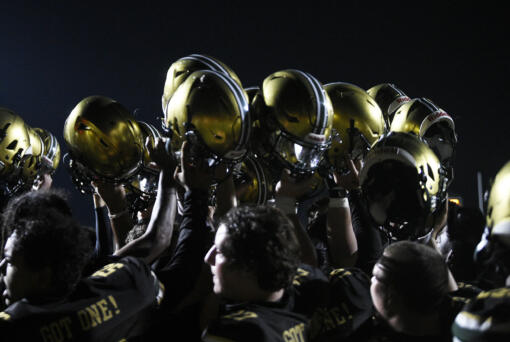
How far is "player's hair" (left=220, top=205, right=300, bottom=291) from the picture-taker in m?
1.30

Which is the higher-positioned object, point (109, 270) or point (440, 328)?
point (109, 270)

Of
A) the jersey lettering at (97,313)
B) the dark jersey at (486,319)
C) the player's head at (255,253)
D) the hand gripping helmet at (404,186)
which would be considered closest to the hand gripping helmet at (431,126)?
the hand gripping helmet at (404,186)

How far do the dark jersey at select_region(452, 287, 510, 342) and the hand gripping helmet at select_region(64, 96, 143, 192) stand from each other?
1.60 metres

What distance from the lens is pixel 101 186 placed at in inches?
86.1

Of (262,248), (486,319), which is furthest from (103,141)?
(486,319)

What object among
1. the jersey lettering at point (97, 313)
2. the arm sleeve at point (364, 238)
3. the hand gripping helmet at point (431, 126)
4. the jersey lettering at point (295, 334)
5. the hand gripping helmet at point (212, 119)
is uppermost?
the hand gripping helmet at point (212, 119)

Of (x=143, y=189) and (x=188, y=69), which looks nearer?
(x=188, y=69)

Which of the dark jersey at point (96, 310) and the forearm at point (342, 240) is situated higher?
the dark jersey at point (96, 310)

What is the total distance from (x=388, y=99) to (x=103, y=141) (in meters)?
1.56

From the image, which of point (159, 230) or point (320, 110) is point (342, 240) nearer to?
point (320, 110)

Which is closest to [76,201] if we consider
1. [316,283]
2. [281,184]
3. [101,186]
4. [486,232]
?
[101,186]

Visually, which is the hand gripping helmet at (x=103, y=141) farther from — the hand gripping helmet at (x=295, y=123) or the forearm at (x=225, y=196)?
the hand gripping helmet at (x=295, y=123)

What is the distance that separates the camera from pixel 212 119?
5.64ft

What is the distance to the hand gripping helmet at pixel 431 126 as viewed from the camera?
214 centimetres
